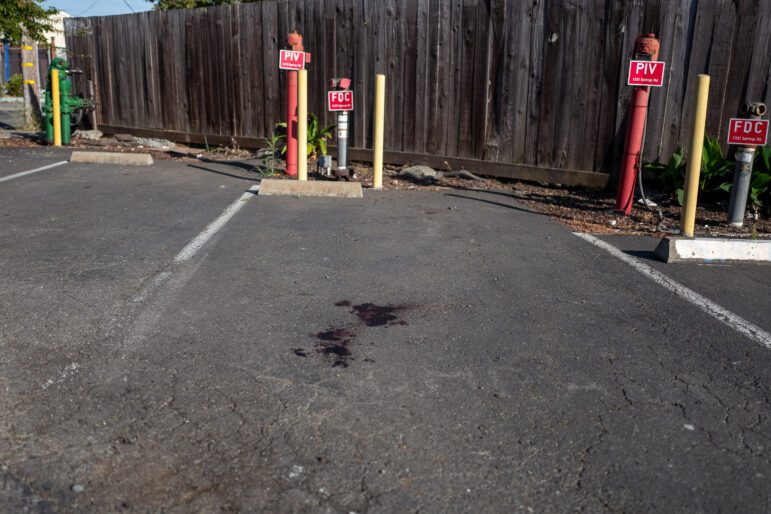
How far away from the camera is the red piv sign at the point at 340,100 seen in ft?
32.6

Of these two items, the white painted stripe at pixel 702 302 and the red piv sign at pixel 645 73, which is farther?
the red piv sign at pixel 645 73

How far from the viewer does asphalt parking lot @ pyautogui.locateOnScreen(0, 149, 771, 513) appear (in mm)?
2719

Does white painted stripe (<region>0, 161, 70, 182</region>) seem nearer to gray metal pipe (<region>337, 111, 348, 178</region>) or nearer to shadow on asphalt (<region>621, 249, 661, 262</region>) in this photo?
gray metal pipe (<region>337, 111, 348, 178</region>)

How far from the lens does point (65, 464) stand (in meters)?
2.79

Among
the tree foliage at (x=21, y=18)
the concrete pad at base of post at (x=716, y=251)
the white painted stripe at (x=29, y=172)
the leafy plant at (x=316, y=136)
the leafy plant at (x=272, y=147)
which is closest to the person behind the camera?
the concrete pad at base of post at (x=716, y=251)

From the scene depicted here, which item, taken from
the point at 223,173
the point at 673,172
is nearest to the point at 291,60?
the point at 223,173

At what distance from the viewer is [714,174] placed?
8.89 metres

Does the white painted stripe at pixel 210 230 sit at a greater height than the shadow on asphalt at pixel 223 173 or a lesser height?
greater

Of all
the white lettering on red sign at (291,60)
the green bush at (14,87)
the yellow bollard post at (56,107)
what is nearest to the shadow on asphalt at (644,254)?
the white lettering on red sign at (291,60)

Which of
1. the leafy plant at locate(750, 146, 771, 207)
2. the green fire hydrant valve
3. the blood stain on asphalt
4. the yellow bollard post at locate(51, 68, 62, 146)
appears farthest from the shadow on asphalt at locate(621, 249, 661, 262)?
the green fire hydrant valve

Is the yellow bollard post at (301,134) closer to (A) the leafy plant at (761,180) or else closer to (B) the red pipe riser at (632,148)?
(B) the red pipe riser at (632,148)

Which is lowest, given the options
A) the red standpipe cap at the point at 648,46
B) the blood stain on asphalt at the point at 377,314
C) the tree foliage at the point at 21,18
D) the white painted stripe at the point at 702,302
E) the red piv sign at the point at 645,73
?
the white painted stripe at the point at 702,302

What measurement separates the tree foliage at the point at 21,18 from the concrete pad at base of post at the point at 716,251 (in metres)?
13.0

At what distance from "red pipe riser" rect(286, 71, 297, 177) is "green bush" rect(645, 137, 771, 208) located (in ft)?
15.9
